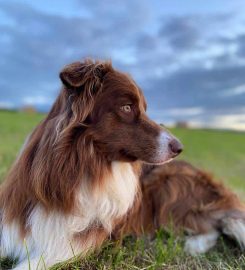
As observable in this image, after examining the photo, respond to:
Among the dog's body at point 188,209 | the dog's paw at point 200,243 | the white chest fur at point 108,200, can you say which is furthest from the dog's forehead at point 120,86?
the dog's paw at point 200,243

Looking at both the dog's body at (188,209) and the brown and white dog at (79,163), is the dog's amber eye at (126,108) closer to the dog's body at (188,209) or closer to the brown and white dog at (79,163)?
the brown and white dog at (79,163)

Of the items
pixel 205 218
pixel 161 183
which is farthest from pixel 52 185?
pixel 205 218

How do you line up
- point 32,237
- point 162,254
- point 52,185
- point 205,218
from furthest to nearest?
point 205,218
point 162,254
point 32,237
point 52,185


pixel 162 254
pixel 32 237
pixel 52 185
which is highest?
pixel 52 185

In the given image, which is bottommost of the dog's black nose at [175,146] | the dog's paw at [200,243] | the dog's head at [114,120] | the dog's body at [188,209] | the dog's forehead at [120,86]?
the dog's paw at [200,243]

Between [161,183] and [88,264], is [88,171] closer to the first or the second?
[88,264]

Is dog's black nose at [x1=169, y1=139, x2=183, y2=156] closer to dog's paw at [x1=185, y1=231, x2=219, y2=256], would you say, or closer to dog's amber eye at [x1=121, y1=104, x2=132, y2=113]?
dog's amber eye at [x1=121, y1=104, x2=132, y2=113]

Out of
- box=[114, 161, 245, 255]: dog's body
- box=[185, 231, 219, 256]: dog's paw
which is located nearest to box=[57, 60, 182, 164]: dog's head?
box=[114, 161, 245, 255]: dog's body
